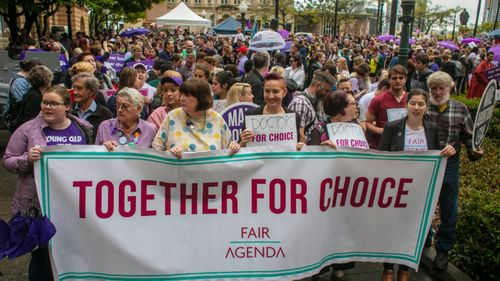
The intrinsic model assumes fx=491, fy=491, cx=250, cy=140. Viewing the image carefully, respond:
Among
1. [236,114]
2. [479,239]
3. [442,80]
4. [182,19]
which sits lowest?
[479,239]

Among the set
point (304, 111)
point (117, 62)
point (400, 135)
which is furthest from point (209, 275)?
point (117, 62)

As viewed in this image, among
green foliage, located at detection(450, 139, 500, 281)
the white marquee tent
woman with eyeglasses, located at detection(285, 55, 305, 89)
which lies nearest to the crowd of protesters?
green foliage, located at detection(450, 139, 500, 281)

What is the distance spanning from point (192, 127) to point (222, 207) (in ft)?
2.23

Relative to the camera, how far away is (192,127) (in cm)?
369

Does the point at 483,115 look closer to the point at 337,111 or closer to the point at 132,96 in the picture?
the point at 337,111

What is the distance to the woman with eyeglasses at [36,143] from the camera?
3293 mm

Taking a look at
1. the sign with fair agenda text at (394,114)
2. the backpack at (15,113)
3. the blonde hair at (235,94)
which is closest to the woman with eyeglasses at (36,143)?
the backpack at (15,113)

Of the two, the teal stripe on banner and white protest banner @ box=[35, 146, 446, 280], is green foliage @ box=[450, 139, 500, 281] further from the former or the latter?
the teal stripe on banner

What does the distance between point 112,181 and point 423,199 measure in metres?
2.25

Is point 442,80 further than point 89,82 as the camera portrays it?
No

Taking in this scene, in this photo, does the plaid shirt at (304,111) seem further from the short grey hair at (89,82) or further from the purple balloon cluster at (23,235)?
the purple balloon cluster at (23,235)

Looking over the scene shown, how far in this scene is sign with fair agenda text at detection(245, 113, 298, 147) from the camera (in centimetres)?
399

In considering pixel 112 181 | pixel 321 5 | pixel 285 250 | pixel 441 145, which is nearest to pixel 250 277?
pixel 285 250

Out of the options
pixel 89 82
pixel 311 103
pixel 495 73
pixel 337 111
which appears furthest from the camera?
pixel 495 73
